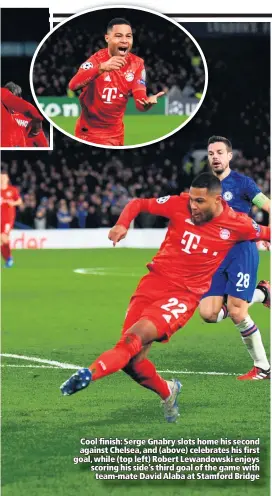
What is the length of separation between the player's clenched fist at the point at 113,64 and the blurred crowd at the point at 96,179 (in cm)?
2472

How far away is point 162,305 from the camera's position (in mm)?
8125

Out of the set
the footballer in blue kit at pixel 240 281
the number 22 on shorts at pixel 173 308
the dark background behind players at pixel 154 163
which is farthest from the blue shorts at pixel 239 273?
the dark background behind players at pixel 154 163

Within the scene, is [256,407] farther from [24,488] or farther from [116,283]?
[116,283]

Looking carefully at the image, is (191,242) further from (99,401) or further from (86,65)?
(99,401)

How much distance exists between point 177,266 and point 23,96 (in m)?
1.66

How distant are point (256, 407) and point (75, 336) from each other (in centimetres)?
540

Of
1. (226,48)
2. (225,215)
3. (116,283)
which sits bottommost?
(116,283)

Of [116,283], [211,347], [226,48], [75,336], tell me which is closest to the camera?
[211,347]

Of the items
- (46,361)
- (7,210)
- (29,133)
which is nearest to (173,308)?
(29,133)

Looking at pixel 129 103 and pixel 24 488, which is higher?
pixel 129 103

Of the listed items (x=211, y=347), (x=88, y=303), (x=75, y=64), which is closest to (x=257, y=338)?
(x=211, y=347)

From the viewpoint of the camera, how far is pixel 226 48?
27531 millimetres

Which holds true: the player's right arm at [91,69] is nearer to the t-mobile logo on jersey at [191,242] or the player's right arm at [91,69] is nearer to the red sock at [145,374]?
the t-mobile logo on jersey at [191,242]

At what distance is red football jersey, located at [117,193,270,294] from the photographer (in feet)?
27.1
